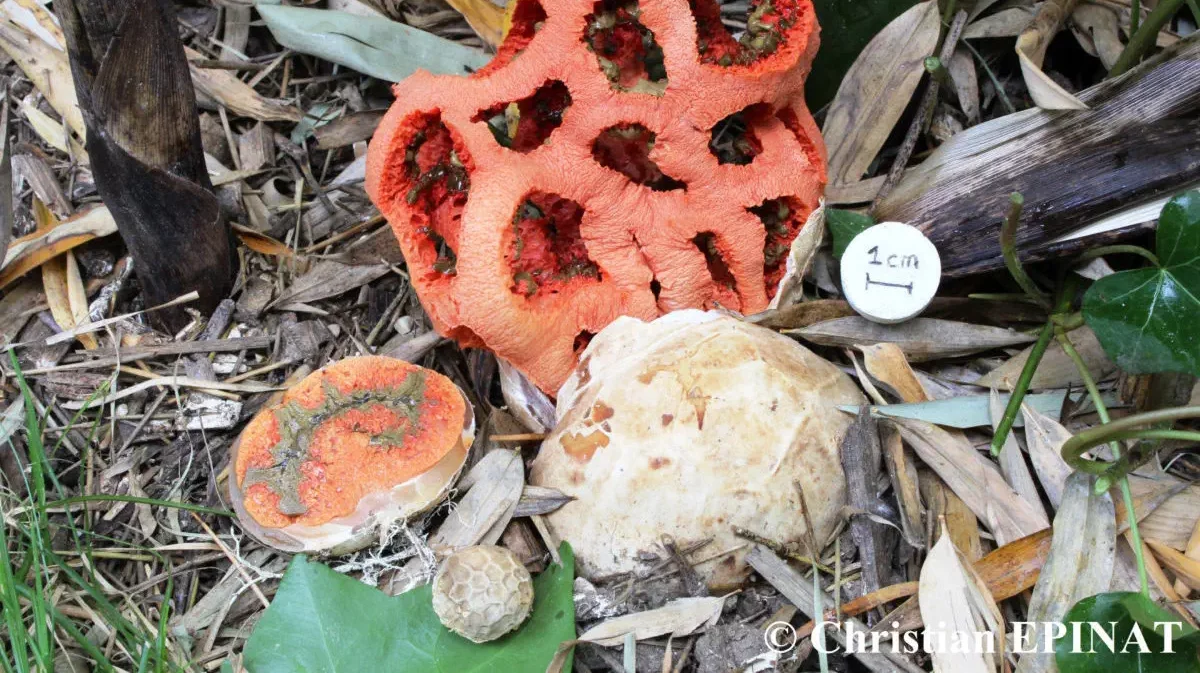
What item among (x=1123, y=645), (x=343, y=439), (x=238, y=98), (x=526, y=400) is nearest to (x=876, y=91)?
(x=526, y=400)

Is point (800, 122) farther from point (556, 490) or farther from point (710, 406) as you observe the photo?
point (556, 490)

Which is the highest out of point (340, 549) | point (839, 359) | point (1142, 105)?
point (1142, 105)

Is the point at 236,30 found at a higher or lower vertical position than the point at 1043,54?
lower

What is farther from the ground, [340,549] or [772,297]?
[772,297]

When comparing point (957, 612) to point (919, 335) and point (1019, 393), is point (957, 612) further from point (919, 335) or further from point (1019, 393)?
point (919, 335)

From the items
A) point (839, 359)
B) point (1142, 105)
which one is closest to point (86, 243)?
point (839, 359)

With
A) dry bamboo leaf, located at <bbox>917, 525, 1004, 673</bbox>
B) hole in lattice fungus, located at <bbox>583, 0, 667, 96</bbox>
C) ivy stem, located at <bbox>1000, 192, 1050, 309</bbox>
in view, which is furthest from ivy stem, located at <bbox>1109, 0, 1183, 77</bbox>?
dry bamboo leaf, located at <bbox>917, 525, 1004, 673</bbox>
